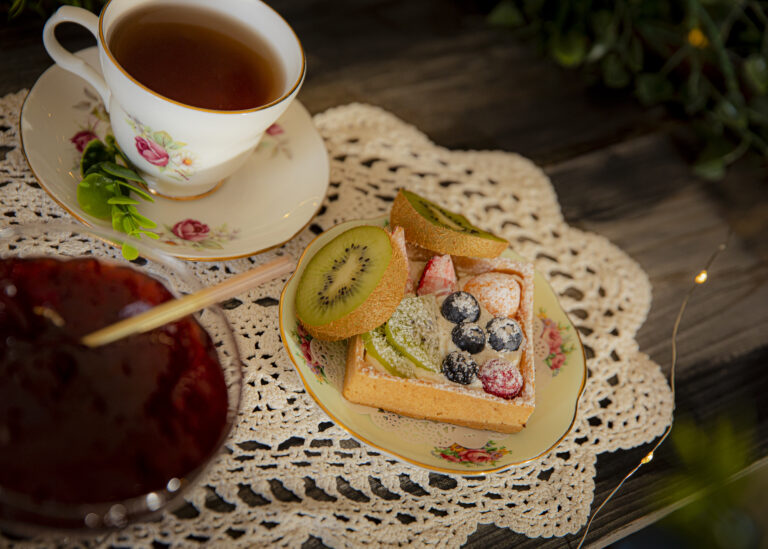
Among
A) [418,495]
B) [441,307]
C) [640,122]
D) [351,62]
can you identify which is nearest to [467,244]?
[441,307]

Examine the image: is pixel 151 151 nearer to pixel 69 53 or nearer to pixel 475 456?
pixel 69 53

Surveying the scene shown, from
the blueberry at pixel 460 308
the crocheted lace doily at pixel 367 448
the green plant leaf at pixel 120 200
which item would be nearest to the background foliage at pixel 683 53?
the crocheted lace doily at pixel 367 448

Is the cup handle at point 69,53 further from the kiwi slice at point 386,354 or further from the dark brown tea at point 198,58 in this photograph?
the kiwi slice at point 386,354

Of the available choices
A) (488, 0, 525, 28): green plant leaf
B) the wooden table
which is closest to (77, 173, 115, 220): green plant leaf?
the wooden table

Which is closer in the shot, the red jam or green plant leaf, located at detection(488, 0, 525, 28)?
the red jam

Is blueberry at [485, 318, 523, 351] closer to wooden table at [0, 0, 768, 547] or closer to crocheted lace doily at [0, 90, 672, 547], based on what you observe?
crocheted lace doily at [0, 90, 672, 547]

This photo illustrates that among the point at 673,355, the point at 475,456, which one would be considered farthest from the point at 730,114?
the point at 475,456
